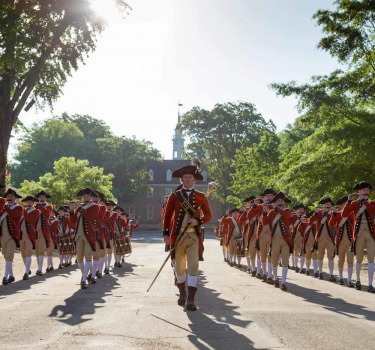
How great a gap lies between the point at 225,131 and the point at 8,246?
5537 cm

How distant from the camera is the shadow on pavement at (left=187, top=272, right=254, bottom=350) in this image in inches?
228

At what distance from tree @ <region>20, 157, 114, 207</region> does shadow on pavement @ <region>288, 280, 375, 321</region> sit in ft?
110

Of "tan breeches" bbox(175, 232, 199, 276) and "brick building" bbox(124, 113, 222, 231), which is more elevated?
"brick building" bbox(124, 113, 222, 231)

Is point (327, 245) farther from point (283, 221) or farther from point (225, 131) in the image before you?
point (225, 131)

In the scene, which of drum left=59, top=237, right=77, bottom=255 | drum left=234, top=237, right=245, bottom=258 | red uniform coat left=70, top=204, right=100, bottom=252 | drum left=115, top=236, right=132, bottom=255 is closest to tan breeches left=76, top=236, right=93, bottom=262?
red uniform coat left=70, top=204, right=100, bottom=252

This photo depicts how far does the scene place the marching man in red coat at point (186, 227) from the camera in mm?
8438

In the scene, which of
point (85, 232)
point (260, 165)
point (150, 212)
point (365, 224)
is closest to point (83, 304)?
point (85, 232)

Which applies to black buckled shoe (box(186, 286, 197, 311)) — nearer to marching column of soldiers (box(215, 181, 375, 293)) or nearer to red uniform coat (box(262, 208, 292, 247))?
marching column of soldiers (box(215, 181, 375, 293))

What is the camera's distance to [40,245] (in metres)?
15.0

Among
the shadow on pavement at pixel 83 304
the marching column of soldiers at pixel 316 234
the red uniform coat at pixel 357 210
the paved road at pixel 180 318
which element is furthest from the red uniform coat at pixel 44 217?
the red uniform coat at pixel 357 210

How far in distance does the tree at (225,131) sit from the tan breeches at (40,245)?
5145 cm

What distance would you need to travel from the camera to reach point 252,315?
25.0ft

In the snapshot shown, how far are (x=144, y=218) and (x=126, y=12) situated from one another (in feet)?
219

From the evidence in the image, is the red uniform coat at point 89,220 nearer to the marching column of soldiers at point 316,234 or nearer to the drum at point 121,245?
the marching column of soldiers at point 316,234
